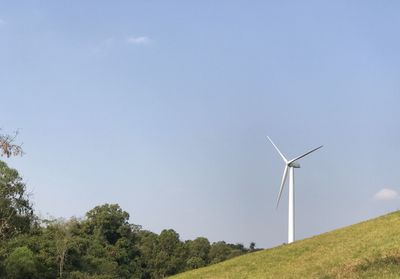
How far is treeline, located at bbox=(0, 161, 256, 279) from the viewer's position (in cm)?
5597

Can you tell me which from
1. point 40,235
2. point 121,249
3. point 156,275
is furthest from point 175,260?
point 40,235

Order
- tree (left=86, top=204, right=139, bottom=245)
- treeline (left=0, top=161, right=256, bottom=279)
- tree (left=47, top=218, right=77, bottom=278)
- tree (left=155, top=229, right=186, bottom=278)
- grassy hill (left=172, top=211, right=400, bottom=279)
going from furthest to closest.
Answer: tree (left=155, top=229, right=186, bottom=278)
tree (left=86, top=204, right=139, bottom=245)
tree (left=47, top=218, right=77, bottom=278)
treeline (left=0, top=161, right=256, bottom=279)
grassy hill (left=172, top=211, right=400, bottom=279)

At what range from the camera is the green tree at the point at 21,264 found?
52656 mm

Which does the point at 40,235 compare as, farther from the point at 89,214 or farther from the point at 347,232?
the point at 347,232

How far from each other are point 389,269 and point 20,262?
45340 millimetres

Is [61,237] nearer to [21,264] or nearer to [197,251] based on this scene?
[21,264]

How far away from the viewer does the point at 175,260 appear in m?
102

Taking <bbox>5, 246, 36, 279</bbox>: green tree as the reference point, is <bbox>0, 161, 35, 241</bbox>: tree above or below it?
above

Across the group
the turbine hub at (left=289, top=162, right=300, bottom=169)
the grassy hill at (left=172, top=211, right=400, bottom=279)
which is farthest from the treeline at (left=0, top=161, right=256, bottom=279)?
the turbine hub at (left=289, top=162, right=300, bottom=169)

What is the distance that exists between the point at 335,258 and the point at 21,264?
3946 centimetres

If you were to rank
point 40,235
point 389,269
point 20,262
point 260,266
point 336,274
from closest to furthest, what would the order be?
point 389,269 → point 336,274 → point 260,266 → point 20,262 → point 40,235

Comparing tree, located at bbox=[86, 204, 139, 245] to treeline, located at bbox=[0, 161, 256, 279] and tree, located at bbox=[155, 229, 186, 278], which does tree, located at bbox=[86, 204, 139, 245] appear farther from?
tree, located at bbox=[155, 229, 186, 278]

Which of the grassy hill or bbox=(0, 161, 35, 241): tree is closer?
the grassy hill

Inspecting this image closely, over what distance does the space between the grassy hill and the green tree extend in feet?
88.7
